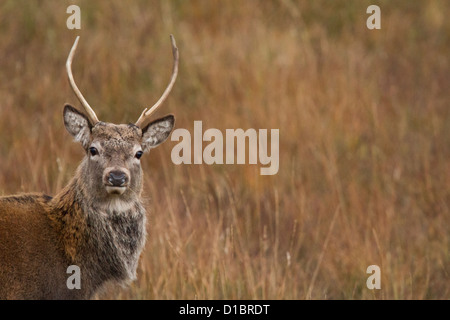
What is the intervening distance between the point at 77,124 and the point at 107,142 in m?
0.26

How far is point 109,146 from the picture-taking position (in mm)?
5730

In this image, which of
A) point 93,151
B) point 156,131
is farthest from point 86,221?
point 156,131

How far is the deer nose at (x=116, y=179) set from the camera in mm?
5480

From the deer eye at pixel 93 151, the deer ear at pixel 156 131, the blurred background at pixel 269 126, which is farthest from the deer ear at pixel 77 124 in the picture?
the blurred background at pixel 269 126

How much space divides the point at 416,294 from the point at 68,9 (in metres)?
6.01

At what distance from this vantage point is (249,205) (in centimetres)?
905

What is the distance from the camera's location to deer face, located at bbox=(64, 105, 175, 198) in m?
5.71

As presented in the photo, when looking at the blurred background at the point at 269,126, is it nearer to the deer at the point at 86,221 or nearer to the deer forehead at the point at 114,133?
the deer at the point at 86,221

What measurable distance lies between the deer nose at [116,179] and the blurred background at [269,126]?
4.90 ft

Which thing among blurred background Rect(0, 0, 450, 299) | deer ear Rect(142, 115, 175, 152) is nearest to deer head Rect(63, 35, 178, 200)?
deer ear Rect(142, 115, 175, 152)

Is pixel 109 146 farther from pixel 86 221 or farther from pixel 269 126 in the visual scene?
pixel 269 126

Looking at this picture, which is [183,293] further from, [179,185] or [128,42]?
[128,42]

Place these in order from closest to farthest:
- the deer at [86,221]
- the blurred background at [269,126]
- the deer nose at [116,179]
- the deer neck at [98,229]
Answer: the deer nose at [116,179]
the deer at [86,221]
the deer neck at [98,229]
the blurred background at [269,126]

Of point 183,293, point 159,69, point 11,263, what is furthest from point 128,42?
point 11,263
